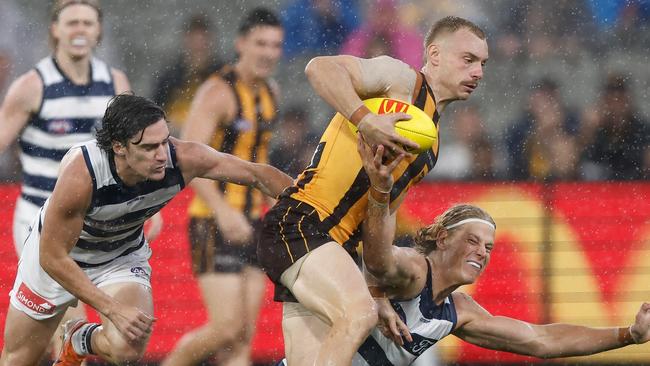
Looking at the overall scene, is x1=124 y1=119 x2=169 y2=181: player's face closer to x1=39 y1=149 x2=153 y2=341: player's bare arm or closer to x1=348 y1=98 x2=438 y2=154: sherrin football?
x1=39 y1=149 x2=153 y2=341: player's bare arm

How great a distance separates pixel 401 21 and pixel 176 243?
293cm

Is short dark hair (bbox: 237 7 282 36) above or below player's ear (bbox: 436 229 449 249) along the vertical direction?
above

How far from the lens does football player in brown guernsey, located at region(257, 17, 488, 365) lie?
16.6 ft

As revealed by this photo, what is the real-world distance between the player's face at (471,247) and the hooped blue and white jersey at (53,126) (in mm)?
2993

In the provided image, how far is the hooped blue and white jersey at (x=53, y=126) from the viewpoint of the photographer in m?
8.02

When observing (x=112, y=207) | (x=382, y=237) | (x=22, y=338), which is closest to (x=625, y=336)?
(x=382, y=237)

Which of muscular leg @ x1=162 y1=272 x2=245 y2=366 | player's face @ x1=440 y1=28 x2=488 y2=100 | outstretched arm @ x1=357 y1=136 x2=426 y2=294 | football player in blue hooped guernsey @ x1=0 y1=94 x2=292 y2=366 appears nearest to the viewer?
outstretched arm @ x1=357 y1=136 x2=426 y2=294

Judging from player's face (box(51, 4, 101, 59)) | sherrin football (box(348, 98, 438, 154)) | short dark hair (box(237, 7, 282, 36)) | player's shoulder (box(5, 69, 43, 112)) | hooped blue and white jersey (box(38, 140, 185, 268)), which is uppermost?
short dark hair (box(237, 7, 282, 36))

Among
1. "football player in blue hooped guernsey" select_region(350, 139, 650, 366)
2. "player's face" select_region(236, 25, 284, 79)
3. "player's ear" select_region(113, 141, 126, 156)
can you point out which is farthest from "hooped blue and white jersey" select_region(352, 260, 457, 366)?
"player's face" select_region(236, 25, 284, 79)

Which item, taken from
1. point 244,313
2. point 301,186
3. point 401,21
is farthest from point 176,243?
point 301,186

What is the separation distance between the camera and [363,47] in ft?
34.1

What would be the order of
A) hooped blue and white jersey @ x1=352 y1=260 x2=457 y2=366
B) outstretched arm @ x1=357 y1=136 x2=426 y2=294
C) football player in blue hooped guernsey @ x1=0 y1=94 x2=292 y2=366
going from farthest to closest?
1. football player in blue hooped guernsey @ x1=0 y1=94 x2=292 y2=366
2. hooped blue and white jersey @ x1=352 y1=260 x2=457 y2=366
3. outstretched arm @ x1=357 y1=136 x2=426 y2=294

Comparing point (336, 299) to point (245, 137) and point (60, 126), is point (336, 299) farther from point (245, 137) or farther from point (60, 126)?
point (60, 126)

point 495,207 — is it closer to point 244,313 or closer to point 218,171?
point 244,313
